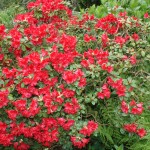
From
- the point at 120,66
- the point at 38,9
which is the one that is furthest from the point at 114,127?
the point at 38,9

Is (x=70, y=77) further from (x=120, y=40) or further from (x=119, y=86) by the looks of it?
(x=120, y=40)

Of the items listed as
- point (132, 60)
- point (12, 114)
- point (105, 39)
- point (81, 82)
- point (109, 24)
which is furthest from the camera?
point (109, 24)

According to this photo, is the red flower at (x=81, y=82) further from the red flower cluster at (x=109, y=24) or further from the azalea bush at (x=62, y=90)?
the red flower cluster at (x=109, y=24)

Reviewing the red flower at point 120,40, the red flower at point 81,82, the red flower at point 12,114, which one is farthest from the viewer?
the red flower at point 120,40

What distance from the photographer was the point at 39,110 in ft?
9.92

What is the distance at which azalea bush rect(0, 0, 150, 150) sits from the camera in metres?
3.06

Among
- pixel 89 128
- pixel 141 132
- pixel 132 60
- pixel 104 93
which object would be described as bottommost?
pixel 141 132

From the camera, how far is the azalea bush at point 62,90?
3064mm

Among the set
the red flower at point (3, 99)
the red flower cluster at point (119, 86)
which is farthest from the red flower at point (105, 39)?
the red flower at point (3, 99)

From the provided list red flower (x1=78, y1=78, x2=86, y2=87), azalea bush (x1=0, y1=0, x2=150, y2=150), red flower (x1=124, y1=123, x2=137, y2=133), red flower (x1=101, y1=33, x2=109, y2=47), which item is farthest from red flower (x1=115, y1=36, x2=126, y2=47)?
red flower (x1=124, y1=123, x2=137, y2=133)

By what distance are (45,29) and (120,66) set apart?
0.80 meters

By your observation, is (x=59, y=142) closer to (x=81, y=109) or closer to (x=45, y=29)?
(x=81, y=109)

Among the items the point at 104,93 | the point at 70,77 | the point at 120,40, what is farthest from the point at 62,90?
the point at 120,40

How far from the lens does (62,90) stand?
3146mm
